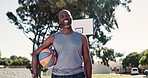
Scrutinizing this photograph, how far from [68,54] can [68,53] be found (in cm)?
1

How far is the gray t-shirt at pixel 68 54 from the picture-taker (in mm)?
3258

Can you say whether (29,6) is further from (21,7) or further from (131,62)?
(131,62)

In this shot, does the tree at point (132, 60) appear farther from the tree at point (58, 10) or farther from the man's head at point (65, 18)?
the man's head at point (65, 18)

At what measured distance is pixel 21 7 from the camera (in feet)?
93.3

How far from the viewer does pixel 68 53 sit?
329cm

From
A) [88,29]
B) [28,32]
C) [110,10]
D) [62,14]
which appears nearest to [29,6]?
[28,32]

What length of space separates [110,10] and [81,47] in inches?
878

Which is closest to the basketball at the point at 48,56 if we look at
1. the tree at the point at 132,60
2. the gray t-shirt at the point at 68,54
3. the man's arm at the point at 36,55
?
the man's arm at the point at 36,55

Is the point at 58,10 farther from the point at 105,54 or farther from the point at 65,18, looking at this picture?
the point at 65,18

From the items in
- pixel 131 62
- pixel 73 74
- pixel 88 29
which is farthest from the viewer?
pixel 131 62

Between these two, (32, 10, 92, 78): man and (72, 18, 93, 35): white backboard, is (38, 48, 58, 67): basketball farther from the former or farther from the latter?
(72, 18, 93, 35): white backboard

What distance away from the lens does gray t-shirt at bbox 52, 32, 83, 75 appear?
128 inches

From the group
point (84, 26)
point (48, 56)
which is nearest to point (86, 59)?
point (48, 56)

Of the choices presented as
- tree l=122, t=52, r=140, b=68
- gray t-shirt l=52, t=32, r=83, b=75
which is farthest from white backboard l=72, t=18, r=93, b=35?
tree l=122, t=52, r=140, b=68
